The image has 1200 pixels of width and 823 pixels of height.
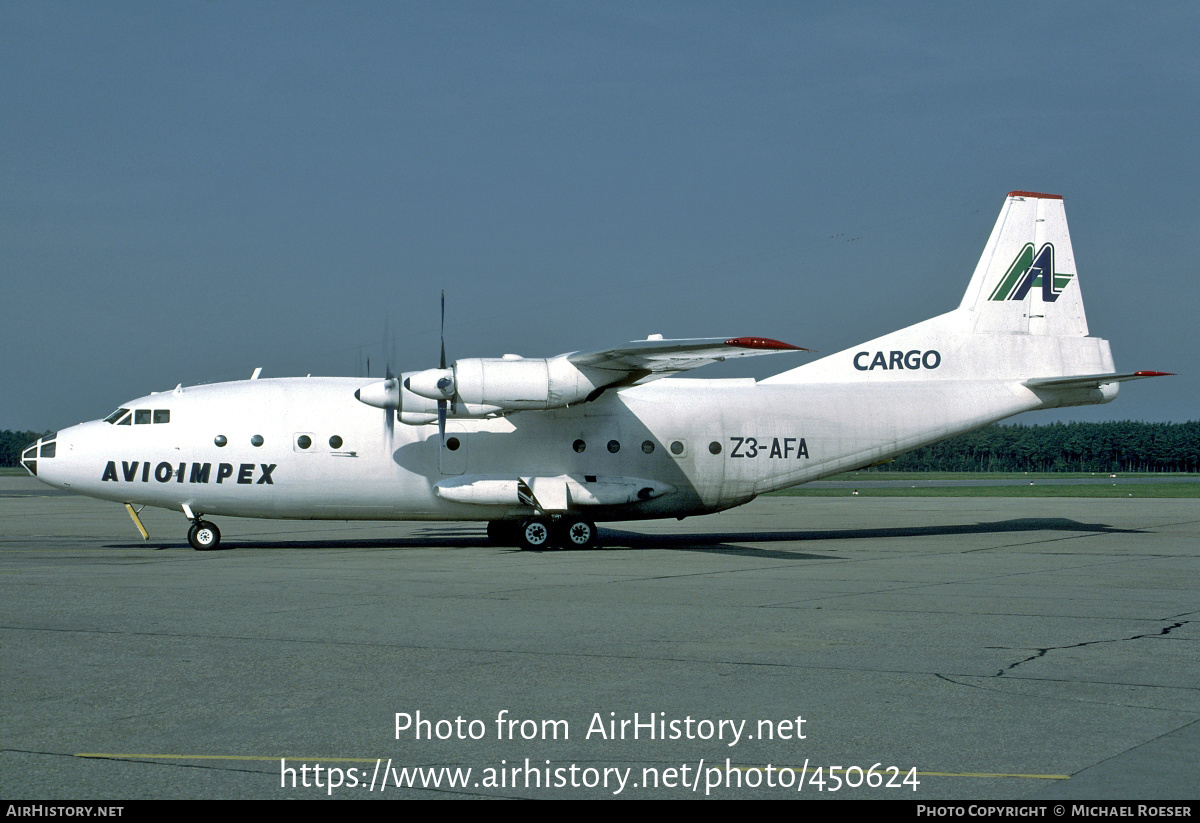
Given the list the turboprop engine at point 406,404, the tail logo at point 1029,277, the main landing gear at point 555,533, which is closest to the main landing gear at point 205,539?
the turboprop engine at point 406,404

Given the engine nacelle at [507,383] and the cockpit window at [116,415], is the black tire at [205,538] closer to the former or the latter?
the cockpit window at [116,415]

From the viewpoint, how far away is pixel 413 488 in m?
23.6

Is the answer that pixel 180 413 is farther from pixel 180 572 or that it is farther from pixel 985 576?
pixel 985 576

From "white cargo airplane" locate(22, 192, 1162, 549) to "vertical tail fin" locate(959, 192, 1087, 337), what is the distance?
9 cm

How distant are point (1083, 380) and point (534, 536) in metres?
13.6

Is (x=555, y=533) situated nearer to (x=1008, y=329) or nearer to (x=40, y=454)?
(x=40, y=454)

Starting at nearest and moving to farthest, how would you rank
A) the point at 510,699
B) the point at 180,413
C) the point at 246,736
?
the point at 246,736 → the point at 510,699 → the point at 180,413

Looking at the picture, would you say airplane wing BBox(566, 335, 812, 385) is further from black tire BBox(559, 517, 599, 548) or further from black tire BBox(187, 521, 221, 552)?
black tire BBox(187, 521, 221, 552)

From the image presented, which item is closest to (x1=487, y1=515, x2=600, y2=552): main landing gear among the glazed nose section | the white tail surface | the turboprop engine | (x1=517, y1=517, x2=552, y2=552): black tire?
(x1=517, y1=517, x2=552, y2=552): black tire

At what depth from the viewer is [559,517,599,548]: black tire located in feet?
77.9

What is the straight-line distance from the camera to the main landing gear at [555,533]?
23391mm

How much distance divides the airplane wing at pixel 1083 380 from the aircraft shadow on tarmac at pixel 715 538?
12.8 feet

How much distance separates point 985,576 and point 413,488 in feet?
39.8
